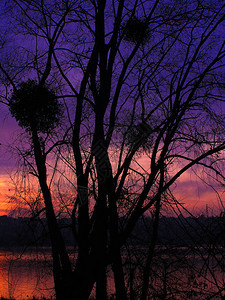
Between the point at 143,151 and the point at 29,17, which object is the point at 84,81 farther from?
the point at 29,17

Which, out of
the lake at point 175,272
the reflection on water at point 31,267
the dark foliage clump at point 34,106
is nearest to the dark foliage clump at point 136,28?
the dark foliage clump at point 34,106

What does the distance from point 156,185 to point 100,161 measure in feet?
2.71

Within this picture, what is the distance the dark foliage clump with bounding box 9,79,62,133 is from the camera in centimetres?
331

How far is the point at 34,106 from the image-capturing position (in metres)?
3.30

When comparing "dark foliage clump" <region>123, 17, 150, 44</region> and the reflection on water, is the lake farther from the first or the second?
"dark foliage clump" <region>123, 17, 150, 44</region>

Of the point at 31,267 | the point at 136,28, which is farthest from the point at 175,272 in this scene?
the point at 136,28

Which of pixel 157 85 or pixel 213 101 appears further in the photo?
pixel 157 85

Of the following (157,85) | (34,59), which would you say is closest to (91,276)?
(157,85)

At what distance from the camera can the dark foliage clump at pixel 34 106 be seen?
3.31 meters

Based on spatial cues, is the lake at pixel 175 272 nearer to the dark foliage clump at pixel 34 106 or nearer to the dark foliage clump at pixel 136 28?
the dark foliage clump at pixel 34 106

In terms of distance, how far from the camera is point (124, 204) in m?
3.47

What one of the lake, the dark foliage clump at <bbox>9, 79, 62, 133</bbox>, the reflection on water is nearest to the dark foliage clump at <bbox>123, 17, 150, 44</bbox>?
the dark foliage clump at <bbox>9, 79, 62, 133</bbox>

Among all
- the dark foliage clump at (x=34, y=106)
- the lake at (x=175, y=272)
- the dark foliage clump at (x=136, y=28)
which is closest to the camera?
the lake at (x=175, y=272)

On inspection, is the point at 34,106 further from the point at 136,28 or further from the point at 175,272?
the point at 175,272
